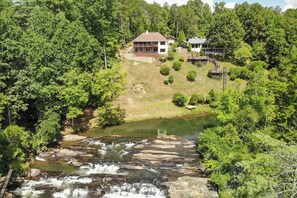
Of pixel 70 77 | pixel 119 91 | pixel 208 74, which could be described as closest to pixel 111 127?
pixel 119 91

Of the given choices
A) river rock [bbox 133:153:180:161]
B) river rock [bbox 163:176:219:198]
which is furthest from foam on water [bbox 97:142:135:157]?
river rock [bbox 163:176:219:198]

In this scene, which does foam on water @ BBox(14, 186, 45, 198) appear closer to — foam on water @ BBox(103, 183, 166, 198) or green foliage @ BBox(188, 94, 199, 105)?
foam on water @ BBox(103, 183, 166, 198)

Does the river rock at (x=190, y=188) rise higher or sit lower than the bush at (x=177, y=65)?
lower

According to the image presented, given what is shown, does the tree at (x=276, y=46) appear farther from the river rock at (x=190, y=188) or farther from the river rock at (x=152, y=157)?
the river rock at (x=190, y=188)

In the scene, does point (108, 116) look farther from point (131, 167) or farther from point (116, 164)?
point (131, 167)

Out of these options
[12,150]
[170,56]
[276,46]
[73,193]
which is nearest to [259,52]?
[276,46]

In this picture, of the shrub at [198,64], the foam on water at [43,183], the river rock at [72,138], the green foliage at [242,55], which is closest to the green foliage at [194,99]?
the shrub at [198,64]

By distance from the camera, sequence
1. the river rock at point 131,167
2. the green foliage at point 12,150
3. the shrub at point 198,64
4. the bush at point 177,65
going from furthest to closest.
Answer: the shrub at point 198,64 < the bush at point 177,65 < the river rock at point 131,167 < the green foliage at point 12,150

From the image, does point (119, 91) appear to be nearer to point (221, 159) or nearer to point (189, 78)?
point (189, 78)
